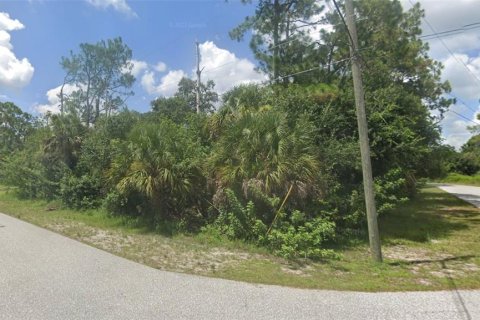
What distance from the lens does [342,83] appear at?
16875 mm

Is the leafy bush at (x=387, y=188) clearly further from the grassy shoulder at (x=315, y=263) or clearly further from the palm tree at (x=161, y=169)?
the palm tree at (x=161, y=169)

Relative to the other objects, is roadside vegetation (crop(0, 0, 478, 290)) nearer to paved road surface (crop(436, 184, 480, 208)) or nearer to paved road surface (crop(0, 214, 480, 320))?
paved road surface (crop(0, 214, 480, 320))

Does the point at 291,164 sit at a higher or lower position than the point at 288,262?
higher

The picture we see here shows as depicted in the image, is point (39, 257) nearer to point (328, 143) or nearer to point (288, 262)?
point (288, 262)

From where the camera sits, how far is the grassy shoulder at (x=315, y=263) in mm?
6488

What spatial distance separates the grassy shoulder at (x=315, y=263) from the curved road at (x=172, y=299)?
1.69 feet

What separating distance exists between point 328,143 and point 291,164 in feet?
8.10

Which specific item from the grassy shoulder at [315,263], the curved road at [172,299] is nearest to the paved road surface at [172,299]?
the curved road at [172,299]

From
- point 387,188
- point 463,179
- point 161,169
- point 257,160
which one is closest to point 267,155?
point 257,160

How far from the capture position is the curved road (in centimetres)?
470

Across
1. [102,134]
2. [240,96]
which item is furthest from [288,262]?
[102,134]

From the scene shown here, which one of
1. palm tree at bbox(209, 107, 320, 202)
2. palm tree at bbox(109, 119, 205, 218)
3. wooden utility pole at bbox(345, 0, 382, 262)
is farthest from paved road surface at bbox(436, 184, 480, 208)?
palm tree at bbox(109, 119, 205, 218)

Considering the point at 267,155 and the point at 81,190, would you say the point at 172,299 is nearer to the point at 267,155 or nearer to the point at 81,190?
the point at 267,155

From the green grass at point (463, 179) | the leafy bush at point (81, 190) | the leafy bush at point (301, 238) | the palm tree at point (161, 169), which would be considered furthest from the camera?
the green grass at point (463, 179)
